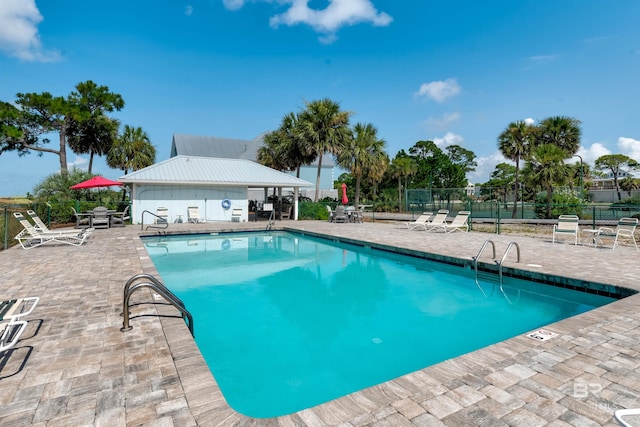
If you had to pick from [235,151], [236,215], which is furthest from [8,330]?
[235,151]

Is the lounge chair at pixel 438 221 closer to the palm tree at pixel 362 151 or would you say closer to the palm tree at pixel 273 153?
the palm tree at pixel 362 151

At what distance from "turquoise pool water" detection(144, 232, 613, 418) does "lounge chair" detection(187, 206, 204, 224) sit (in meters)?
8.11

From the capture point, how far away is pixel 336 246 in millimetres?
12664

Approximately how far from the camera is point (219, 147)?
39.0 metres

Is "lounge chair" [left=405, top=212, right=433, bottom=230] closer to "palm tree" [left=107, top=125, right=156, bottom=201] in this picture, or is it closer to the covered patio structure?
the covered patio structure

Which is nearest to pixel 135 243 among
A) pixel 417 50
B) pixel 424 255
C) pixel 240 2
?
pixel 424 255

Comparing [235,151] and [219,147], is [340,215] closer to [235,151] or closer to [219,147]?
[235,151]

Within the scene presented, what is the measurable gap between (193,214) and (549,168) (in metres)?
21.5

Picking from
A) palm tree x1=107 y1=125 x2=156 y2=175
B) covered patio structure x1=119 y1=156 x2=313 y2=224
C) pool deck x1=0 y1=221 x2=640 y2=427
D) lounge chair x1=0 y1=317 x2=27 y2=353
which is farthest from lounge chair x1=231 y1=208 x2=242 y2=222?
lounge chair x1=0 y1=317 x2=27 y2=353

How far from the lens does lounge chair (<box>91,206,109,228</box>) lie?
14797 millimetres

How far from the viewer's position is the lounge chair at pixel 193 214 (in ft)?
58.3

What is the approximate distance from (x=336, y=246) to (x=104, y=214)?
33.4ft

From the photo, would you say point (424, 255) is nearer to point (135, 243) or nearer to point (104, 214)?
point (135, 243)

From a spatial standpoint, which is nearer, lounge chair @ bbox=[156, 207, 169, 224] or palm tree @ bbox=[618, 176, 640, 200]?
lounge chair @ bbox=[156, 207, 169, 224]
